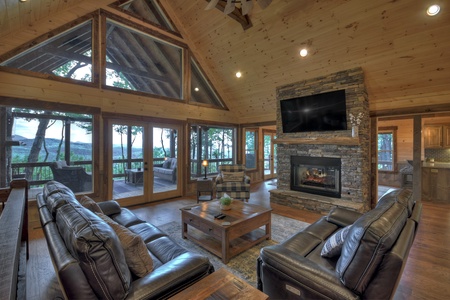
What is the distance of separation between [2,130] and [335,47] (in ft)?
20.2

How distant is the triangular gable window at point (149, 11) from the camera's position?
4.99 metres

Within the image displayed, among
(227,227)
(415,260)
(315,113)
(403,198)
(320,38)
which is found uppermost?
(320,38)

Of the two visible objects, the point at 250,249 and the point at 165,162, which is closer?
the point at 250,249

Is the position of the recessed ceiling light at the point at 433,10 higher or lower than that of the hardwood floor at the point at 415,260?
higher

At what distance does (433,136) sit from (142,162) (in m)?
8.51

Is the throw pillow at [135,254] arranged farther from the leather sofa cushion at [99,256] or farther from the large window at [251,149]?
the large window at [251,149]

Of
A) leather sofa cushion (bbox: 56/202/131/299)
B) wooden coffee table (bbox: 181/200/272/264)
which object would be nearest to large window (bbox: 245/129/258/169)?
wooden coffee table (bbox: 181/200/272/264)

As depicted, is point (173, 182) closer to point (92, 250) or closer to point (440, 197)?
point (92, 250)

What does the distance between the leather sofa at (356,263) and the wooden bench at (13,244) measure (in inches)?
58.5

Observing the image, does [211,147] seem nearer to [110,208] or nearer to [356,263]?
[110,208]

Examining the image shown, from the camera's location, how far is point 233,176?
550 centimetres

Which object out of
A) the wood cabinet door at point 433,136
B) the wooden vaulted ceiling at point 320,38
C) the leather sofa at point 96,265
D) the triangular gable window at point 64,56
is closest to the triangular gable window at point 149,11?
the wooden vaulted ceiling at point 320,38

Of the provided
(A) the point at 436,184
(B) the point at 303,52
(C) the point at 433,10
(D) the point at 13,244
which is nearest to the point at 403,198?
(D) the point at 13,244

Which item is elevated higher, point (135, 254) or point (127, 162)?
point (127, 162)
